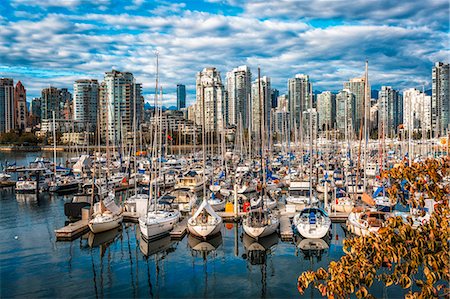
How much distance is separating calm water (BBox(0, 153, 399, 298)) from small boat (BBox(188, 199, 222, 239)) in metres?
0.54

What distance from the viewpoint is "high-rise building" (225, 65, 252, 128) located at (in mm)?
146125

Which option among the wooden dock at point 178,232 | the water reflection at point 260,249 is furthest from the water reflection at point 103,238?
the water reflection at point 260,249

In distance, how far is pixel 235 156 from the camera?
72.5 m

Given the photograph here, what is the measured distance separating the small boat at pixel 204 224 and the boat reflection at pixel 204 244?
0.30 meters

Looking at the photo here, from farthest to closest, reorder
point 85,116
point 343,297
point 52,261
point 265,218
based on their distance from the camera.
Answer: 1. point 85,116
2. point 265,218
3. point 52,261
4. point 343,297

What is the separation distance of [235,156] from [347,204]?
4149 centimetres

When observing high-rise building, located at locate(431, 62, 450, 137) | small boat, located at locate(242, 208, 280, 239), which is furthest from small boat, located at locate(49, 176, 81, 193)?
high-rise building, located at locate(431, 62, 450, 137)

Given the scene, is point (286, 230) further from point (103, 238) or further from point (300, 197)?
point (103, 238)

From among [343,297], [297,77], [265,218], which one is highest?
[297,77]

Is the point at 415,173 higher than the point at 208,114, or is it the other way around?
the point at 208,114

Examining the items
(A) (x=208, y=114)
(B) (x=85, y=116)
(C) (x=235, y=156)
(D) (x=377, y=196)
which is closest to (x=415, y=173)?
(D) (x=377, y=196)

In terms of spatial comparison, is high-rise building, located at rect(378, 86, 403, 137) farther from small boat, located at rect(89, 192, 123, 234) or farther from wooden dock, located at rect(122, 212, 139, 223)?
small boat, located at rect(89, 192, 123, 234)

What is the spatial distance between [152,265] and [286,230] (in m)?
9.10

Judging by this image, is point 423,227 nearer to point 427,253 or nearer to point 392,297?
point 427,253
